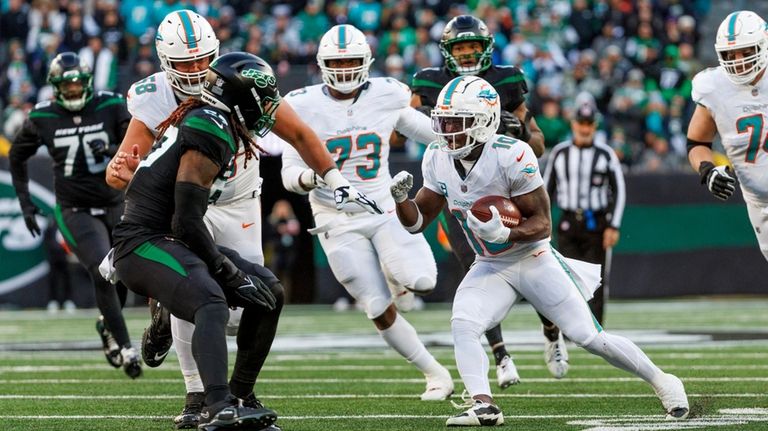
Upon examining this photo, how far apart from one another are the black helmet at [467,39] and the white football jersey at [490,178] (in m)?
1.57

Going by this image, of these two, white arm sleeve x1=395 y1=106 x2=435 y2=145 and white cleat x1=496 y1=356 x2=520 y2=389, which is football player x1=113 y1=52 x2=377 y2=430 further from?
white arm sleeve x1=395 y1=106 x2=435 y2=145

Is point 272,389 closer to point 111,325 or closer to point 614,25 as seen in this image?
point 111,325

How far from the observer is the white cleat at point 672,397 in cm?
561

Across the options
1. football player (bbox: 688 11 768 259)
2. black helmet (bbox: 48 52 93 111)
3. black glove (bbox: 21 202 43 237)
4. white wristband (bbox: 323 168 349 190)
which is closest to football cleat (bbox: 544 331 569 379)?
football player (bbox: 688 11 768 259)

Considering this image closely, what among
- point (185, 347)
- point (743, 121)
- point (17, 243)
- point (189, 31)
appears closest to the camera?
point (185, 347)

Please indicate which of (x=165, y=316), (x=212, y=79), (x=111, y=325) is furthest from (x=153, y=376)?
(x=212, y=79)

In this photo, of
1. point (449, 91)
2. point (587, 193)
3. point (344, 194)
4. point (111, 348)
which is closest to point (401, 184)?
point (344, 194)

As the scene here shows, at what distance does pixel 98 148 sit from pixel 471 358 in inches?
141

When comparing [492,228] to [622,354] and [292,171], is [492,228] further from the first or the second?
[292,171]

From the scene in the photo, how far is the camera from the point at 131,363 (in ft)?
25.3

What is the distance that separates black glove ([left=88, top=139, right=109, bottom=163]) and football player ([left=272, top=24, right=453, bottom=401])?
1.55 m

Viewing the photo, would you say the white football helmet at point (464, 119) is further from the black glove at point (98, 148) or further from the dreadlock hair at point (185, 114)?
the black glove at point (98, 148)

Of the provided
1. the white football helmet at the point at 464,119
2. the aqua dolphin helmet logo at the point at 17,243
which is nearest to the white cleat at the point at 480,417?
the white football helmet at the point at 464,119

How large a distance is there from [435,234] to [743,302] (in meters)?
3.37
